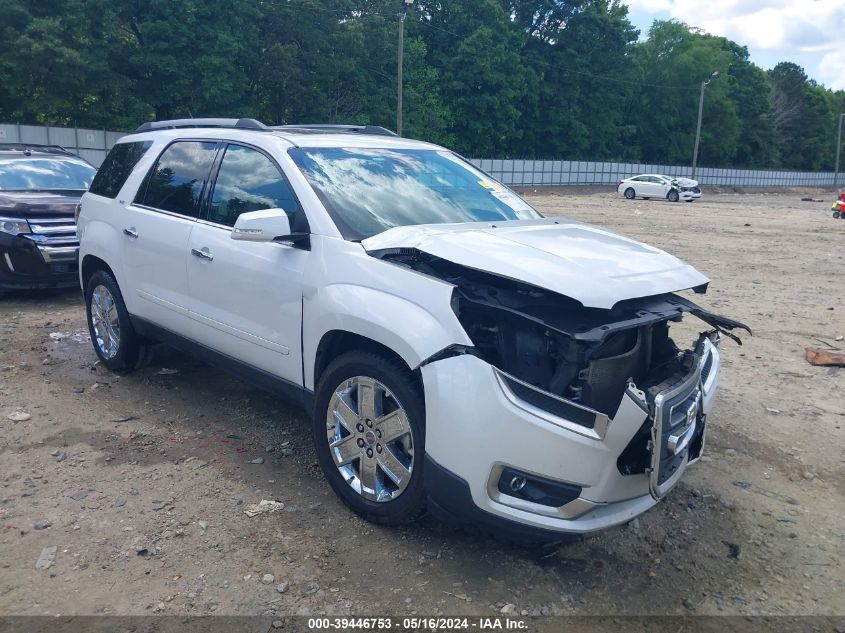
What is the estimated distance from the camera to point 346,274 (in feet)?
11.8

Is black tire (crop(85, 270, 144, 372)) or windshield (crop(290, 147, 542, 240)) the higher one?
windshield (crop(290, 147, 542, 240))

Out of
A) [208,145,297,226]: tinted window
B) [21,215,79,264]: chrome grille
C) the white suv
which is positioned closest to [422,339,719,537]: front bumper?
the white suv

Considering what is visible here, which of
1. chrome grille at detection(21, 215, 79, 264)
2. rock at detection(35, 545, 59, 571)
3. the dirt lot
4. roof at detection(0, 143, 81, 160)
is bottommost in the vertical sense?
rock at detection(35, 545, 59, 571)

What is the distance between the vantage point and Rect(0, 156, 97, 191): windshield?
9.09 m

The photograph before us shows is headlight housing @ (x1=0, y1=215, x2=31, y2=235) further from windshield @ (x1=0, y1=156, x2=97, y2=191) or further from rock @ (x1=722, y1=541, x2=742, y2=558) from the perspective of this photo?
rock @ (x1=722, y1=541, x2=742, y2=558)

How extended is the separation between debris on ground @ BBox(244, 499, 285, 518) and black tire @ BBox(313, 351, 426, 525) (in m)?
0.31

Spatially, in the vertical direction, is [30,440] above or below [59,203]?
below

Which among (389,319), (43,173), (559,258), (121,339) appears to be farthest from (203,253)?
(43,173)

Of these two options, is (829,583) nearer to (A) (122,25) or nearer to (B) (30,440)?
(B) (30,440)

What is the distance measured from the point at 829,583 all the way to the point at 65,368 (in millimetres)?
5746

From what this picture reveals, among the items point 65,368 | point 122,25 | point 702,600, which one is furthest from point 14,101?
point 702,600

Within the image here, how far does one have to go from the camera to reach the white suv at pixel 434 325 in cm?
295

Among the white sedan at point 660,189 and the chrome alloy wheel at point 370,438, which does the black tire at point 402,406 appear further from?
the white sedan at point 660,189

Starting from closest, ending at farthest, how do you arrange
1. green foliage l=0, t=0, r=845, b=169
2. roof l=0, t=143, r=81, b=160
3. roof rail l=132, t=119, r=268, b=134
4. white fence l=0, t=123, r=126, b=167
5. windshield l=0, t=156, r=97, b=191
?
roof rail l=132, t=119, r=268, b=134 < windshield l=0, t=156, r=97, b=191 < roof l=0, t=143, r=81, b=160 < white fence l=0, t=123, r=126, b=167 < green foliage l=0, t=0, r=845, b=169
